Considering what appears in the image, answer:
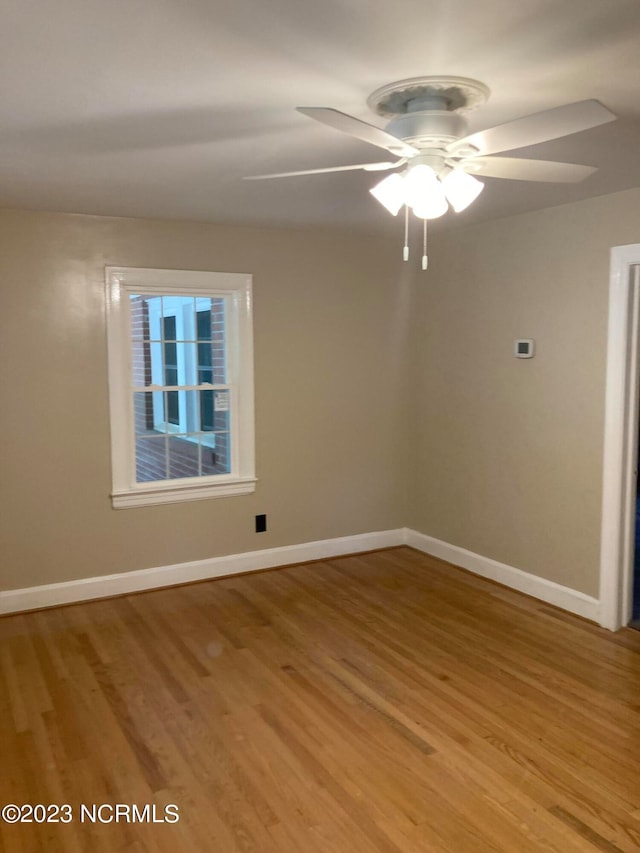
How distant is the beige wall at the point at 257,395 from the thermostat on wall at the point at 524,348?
44.4 inches

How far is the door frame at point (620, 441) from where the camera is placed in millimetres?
3631

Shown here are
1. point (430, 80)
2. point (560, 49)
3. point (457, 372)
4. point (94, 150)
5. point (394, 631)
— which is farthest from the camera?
point (457, 372)

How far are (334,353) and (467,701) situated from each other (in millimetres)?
2617

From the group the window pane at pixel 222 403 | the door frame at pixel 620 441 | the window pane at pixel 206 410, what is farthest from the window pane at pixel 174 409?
the door frame at pixel 620 441

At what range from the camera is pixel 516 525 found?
14.5 feet

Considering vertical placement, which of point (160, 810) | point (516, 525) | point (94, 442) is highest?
point (94, 442)

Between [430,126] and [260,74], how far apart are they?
21.1 inches

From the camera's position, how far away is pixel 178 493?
453 cm

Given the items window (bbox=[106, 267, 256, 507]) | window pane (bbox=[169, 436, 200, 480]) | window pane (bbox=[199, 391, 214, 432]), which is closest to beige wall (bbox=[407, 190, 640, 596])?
window (bbox=[106, 267, 256, 507])

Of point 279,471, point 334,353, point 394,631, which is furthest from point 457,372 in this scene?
point 394,631

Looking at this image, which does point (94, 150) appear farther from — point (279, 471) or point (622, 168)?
point (279, 471)

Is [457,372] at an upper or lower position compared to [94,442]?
upper

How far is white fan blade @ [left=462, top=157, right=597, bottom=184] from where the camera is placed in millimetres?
2295

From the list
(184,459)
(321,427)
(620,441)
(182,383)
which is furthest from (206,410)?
(620,441)
